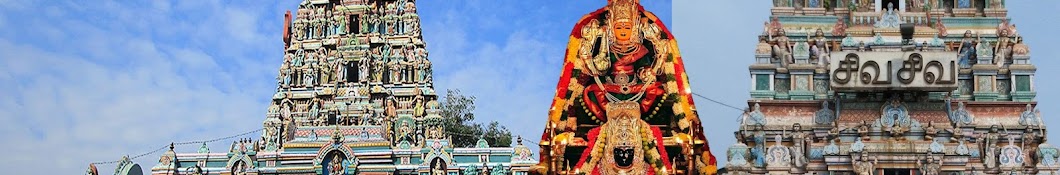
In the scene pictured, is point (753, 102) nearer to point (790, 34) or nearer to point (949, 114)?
point (790, 34)

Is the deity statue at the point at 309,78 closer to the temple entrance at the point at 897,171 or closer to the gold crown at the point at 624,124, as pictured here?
the gold crown at the point at 624,124

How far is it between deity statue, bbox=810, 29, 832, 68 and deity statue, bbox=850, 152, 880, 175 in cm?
189

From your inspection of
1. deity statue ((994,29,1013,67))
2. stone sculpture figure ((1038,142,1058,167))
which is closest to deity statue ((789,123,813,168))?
deity statue ((994,29,1013,67))

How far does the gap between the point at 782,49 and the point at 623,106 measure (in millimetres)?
3269

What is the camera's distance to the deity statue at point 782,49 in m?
27.2

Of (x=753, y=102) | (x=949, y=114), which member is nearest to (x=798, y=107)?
(x=753, y=102)

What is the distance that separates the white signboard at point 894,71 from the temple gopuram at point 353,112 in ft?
64.1

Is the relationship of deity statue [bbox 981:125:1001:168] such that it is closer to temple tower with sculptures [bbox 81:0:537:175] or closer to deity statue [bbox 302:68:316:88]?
temple tower with sculptures [bbox 81:0:537:175]

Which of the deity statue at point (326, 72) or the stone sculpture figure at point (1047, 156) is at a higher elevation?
the deity statue at point (326, 72)

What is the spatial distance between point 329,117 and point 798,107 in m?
28.3

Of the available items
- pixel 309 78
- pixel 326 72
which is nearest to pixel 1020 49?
pixel 326 72

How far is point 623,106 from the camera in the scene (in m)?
28.6

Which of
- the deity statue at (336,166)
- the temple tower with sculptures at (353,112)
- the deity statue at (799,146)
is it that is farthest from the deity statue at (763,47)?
the deity statue at (336,166)

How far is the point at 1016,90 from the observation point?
26797 mm
